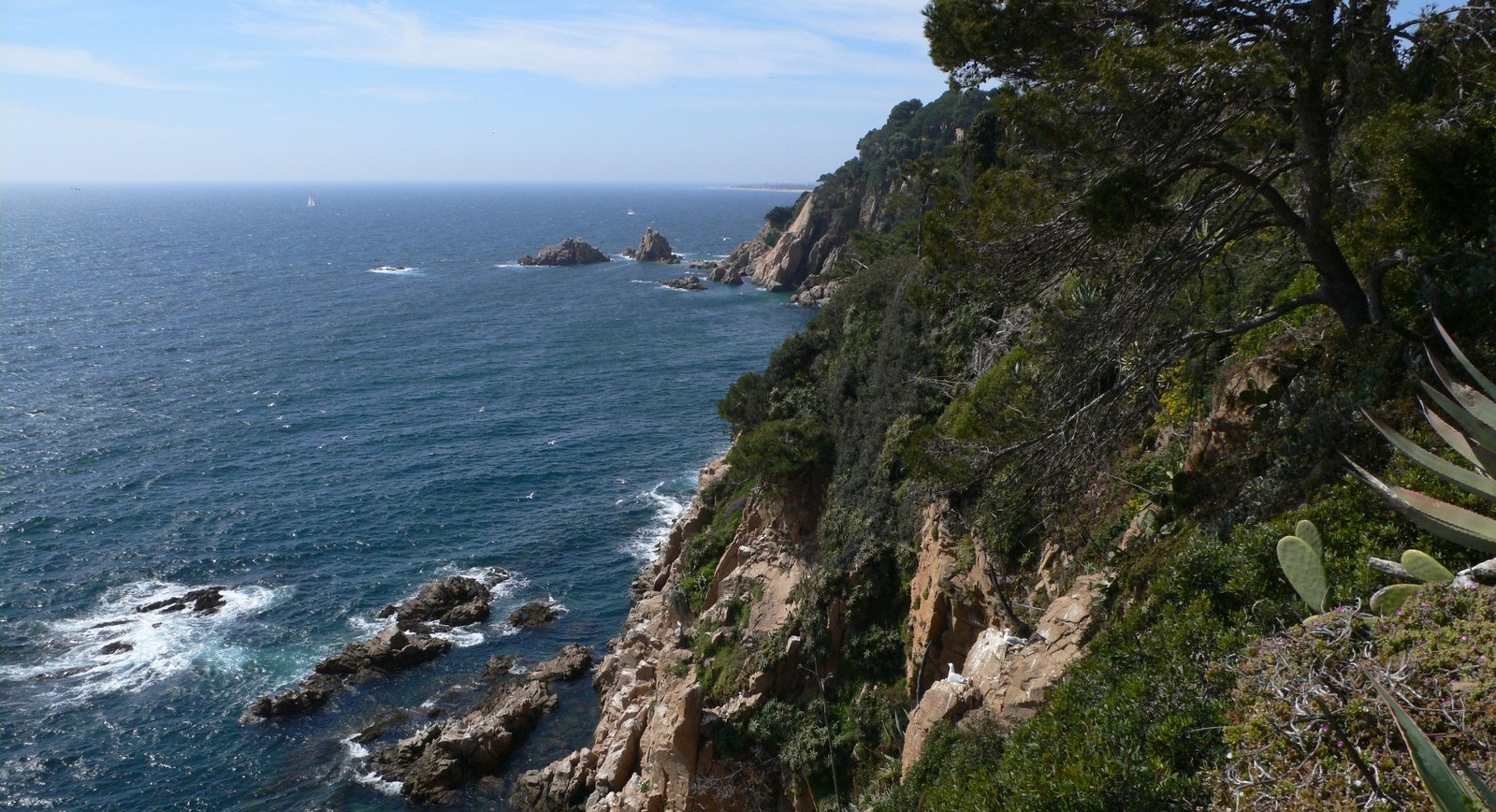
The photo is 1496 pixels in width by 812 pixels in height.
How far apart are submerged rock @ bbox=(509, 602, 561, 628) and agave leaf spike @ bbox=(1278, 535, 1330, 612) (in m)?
29.5

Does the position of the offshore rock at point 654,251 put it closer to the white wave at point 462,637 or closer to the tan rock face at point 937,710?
the white wave at point 462,637

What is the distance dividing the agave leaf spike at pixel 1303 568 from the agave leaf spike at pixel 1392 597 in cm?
34

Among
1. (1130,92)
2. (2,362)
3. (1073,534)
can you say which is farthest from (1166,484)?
(2,362)

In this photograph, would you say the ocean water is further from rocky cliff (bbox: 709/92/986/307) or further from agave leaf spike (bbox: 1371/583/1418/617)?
agave leaf spike (bbox: 1371/583/1418/617)

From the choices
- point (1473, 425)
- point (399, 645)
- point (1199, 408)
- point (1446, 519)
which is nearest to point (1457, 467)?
point (1446, 519)

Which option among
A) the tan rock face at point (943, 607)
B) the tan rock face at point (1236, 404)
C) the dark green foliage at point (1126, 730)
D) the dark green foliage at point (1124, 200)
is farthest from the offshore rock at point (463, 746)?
the dark green foliage at point (1124, 200)

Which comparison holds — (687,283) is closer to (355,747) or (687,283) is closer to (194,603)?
(194,603)

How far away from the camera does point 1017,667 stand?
11.8 meters

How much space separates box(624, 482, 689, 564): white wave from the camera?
38.2m

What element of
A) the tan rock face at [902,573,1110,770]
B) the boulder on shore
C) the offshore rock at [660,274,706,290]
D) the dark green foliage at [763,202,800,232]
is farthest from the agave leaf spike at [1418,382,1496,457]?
the boulder on shore

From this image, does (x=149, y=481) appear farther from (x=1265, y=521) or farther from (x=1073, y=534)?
(x=1265, y=521)

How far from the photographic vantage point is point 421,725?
27281 mm

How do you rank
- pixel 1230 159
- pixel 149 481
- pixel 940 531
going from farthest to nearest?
1. pixel 149 481
2. pixel 940 531
3. pixel 1230 159

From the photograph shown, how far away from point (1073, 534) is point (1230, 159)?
5785 mm
